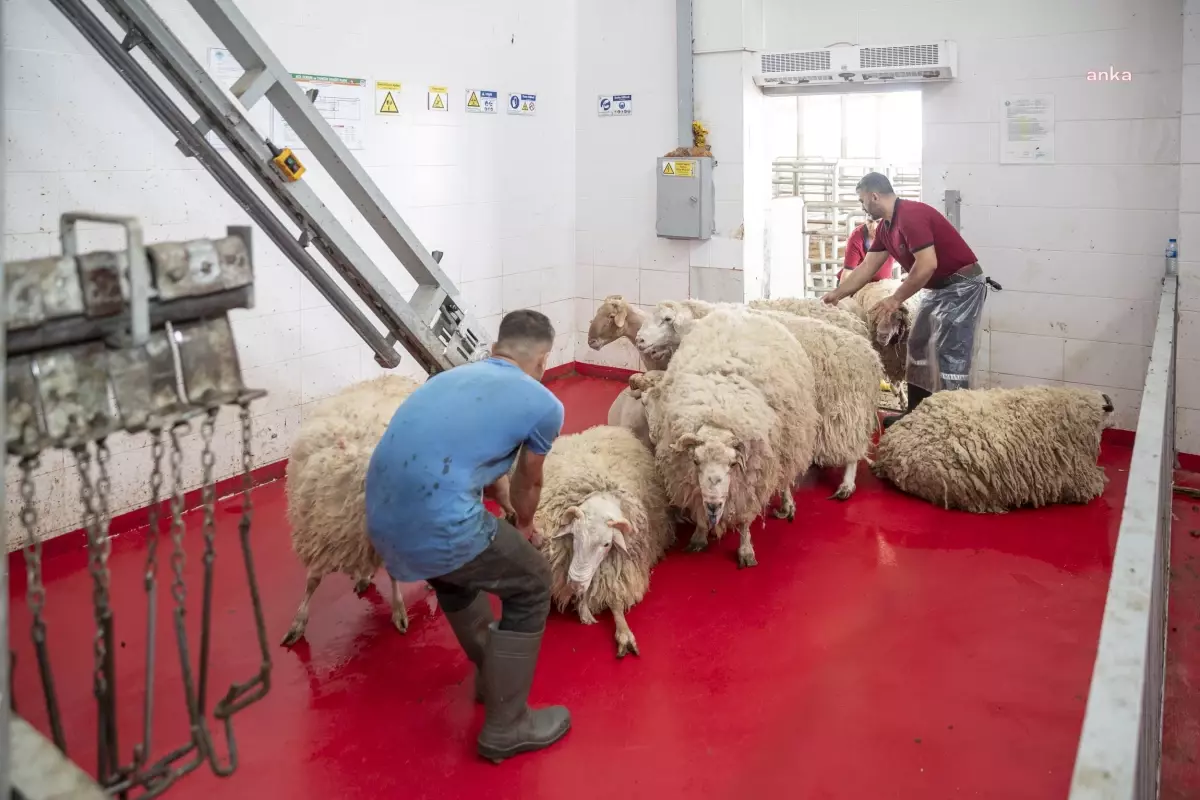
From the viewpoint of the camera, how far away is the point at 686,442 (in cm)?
458

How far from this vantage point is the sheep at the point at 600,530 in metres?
4.16

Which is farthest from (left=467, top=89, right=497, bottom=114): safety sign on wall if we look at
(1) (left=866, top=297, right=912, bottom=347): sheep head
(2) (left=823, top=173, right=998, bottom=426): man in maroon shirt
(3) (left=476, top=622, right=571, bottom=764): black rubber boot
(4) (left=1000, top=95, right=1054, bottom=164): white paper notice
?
(3) (left=476, top=622, right=571, bottom=764): black rubber boot

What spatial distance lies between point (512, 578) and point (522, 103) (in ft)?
17.6

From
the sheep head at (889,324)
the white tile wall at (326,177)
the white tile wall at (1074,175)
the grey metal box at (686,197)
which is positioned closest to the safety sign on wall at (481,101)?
the white tile wall at (326,177)

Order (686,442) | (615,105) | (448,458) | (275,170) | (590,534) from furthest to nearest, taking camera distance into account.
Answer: (615,105) < (686,442) < (590,534) < (275,170) < (448,458)

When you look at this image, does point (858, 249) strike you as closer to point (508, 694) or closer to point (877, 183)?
point (877, 183)

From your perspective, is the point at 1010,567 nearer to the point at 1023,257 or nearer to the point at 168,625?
the point at 1023,257

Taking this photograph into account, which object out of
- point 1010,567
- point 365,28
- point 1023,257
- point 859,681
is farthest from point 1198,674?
point 365,28

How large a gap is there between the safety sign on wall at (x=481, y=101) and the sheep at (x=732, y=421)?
2.98 meters

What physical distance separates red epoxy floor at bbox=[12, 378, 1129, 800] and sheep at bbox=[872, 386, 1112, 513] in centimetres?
19

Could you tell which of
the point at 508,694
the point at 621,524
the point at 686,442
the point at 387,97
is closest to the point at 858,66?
the point at 387,97

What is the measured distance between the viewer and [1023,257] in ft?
21.9

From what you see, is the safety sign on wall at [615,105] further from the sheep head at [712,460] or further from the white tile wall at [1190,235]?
the sheep head at [712,460]

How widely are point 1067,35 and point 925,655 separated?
4.41 m
